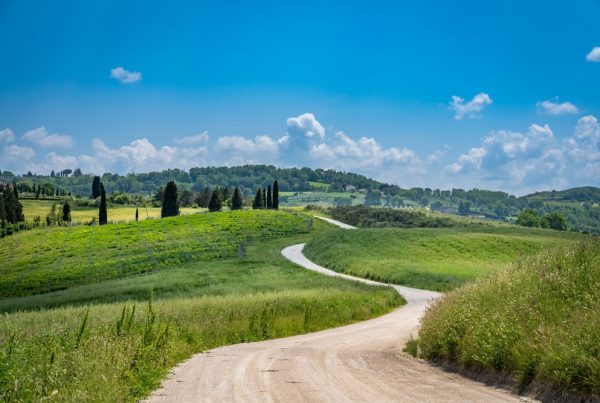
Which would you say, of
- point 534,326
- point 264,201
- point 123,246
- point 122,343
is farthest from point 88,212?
point 534,326

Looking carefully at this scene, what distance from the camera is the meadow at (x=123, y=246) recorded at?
65500 millimetres

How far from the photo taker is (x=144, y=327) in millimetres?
15352

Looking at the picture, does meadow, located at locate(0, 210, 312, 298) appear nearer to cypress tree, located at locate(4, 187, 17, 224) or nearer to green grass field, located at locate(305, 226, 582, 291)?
green grass field, located at locate(305, 226, 582, 291)

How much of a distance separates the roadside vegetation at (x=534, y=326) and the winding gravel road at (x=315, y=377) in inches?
21.8

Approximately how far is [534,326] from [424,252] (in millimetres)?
57261

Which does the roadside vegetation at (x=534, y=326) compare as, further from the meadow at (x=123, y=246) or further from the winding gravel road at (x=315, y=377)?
the meadow at (x=123, y=246)

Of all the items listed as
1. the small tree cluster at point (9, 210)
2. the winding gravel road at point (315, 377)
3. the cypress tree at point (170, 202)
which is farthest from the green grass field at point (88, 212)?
the winding gravel road at point (315, 377)

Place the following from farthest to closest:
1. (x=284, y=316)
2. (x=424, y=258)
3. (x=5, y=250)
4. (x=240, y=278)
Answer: (x=5, y=250)
(x=424, y=258)
(x=240, y=278)
(x=284, y=316)

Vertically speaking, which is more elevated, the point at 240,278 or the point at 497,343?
the point at 497,343

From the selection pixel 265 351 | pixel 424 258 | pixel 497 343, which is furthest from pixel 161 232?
pixel 497 343

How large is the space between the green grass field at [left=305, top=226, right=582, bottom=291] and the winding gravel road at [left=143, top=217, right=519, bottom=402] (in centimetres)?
3190

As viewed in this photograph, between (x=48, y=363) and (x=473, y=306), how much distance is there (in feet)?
30.3

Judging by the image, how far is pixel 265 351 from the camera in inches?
651

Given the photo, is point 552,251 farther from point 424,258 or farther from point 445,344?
point 424,258
